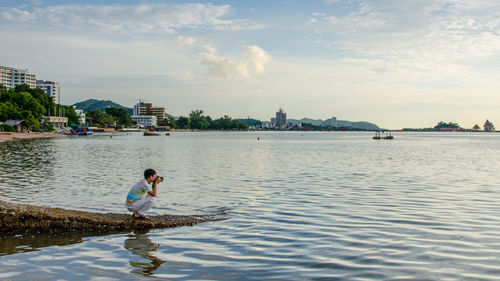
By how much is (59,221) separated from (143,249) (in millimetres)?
3000

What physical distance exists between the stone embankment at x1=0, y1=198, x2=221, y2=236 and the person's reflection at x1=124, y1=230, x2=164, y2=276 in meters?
0.57

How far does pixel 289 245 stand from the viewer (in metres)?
11.4

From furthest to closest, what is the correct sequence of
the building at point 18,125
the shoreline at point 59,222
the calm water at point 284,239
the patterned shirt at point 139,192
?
the building at point 18,125 → the patterned shirt at point 139,192 → the shoreline at point 59,222 → the calm water at point 284,239

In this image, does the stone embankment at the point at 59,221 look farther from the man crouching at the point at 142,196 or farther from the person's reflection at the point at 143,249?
the person's reflection at the point at 143,249

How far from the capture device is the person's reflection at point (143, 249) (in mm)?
9418

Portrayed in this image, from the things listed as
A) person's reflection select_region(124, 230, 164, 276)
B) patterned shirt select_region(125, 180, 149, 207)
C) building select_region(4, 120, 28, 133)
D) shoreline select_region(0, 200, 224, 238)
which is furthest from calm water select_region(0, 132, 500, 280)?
building select_region(4, 120, 28, 133)

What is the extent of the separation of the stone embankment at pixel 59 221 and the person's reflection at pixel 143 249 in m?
0.57

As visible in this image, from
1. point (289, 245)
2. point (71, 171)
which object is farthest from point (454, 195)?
point (71, 171)

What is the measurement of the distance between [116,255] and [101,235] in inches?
83.3

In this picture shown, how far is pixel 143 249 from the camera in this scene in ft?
35.8

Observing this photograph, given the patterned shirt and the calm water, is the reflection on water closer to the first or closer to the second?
the calm water

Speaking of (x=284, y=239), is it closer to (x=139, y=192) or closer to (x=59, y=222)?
(x=139, y=192)

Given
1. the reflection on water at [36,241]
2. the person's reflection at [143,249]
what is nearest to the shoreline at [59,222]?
the reflection on water at [36,241]

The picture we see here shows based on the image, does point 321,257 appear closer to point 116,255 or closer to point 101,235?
point 116,255
